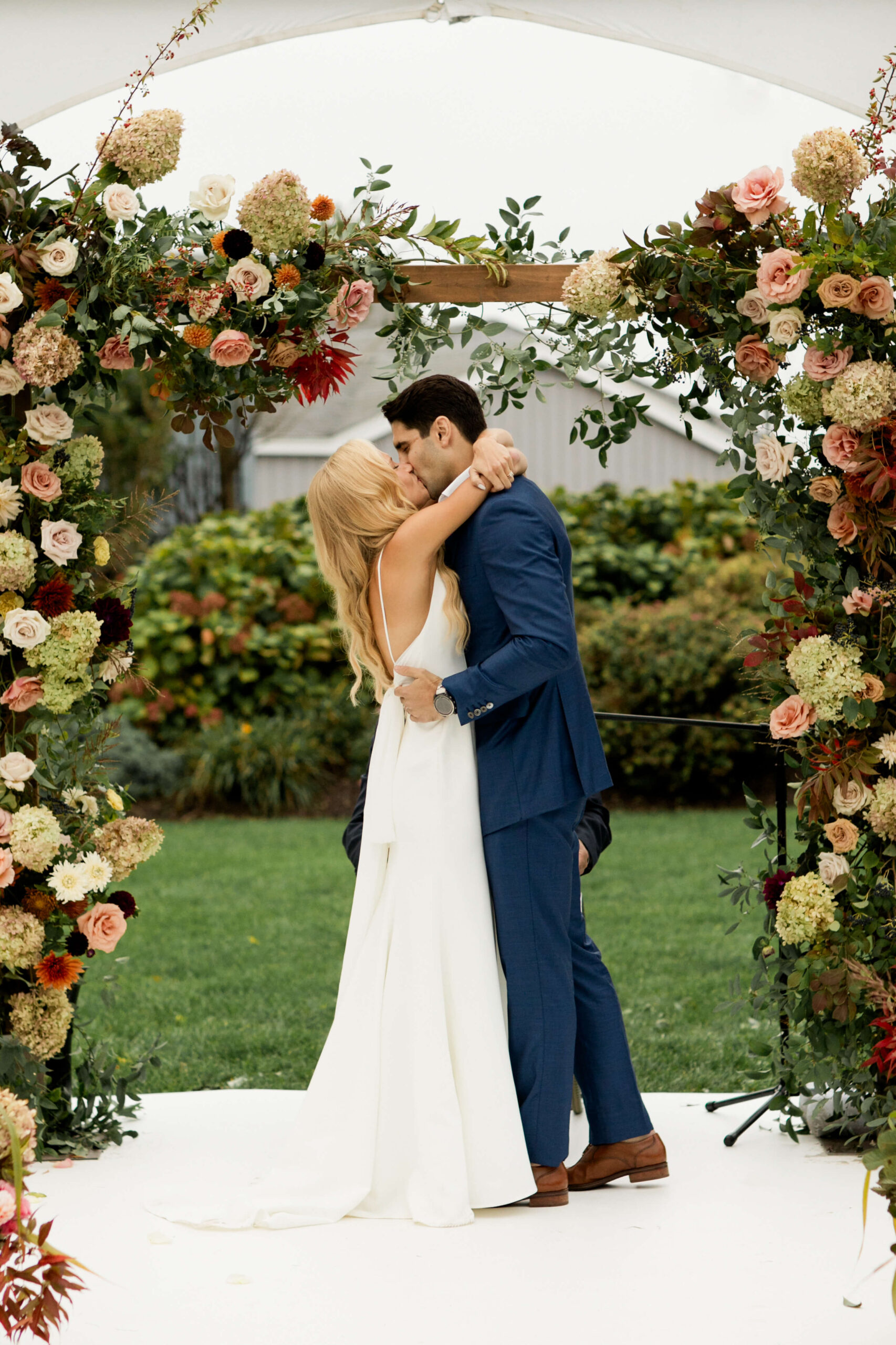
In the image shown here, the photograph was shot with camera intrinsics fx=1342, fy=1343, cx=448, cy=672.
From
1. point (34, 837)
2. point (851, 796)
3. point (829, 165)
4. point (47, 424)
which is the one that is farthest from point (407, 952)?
point (829, 165)

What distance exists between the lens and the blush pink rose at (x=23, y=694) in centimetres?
337

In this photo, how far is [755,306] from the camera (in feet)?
11.2

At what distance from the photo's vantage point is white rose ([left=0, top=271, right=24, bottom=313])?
321 cm

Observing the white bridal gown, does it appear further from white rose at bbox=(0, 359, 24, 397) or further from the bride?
white rose at bbox=(0, 359, 24, 397)

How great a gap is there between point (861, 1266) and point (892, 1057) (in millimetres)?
809

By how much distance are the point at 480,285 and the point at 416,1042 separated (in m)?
1.96

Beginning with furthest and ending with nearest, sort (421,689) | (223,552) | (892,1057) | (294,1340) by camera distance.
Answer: (223,552), (421,689), (294,1340), (892,1057)

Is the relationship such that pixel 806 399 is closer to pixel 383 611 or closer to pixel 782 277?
pixel 782 277

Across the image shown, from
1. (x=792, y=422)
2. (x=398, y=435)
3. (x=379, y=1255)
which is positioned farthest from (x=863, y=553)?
(x=379, y=1255)

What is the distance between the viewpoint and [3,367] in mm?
3348

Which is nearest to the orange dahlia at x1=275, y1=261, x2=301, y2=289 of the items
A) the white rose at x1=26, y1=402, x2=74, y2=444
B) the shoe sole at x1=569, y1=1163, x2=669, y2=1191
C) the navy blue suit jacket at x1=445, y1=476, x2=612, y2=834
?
the white rose at x1=26, y1=402, x2=74, y2=444

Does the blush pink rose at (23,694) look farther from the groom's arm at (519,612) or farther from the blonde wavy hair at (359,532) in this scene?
the groom's arm at (519,612)

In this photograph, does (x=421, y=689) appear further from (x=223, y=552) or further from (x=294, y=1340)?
(x=223, y=552)

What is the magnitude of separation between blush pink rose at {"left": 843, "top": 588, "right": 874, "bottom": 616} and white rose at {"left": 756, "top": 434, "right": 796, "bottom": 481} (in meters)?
0.36
